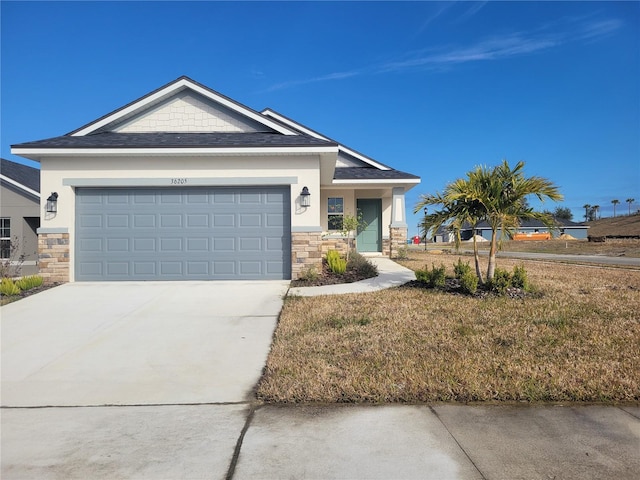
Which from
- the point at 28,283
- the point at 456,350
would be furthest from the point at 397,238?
the point at 28,283

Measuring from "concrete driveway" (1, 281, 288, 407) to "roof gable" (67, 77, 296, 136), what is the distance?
206 inches

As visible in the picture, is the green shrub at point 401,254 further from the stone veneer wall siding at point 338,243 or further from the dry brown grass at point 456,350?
the dry brown grass at point 456,350

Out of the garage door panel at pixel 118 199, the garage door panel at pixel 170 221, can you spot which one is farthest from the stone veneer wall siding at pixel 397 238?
the garage door panel at pixel 118 199

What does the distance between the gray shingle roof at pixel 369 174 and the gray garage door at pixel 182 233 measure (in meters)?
6.38

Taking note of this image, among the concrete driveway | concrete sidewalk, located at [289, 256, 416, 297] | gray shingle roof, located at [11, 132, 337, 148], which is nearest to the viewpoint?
the concrete driveway

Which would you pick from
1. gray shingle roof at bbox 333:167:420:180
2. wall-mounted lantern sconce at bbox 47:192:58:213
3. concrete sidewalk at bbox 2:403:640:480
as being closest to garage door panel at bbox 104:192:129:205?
wall-mounted lantern sconce at bbox 47:192:58:213

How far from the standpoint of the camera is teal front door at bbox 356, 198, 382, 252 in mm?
18984

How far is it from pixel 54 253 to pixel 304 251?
260 inches

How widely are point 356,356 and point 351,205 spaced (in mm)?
13622

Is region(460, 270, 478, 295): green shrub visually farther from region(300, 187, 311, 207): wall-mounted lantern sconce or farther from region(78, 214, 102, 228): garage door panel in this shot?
region(78, 214, 102, 228): garage door panel

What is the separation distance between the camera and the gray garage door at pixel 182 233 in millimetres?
10852

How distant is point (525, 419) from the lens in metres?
3.49

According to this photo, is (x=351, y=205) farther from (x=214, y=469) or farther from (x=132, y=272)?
(x=214, y=469)

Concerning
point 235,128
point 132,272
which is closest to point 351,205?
point 235,128
